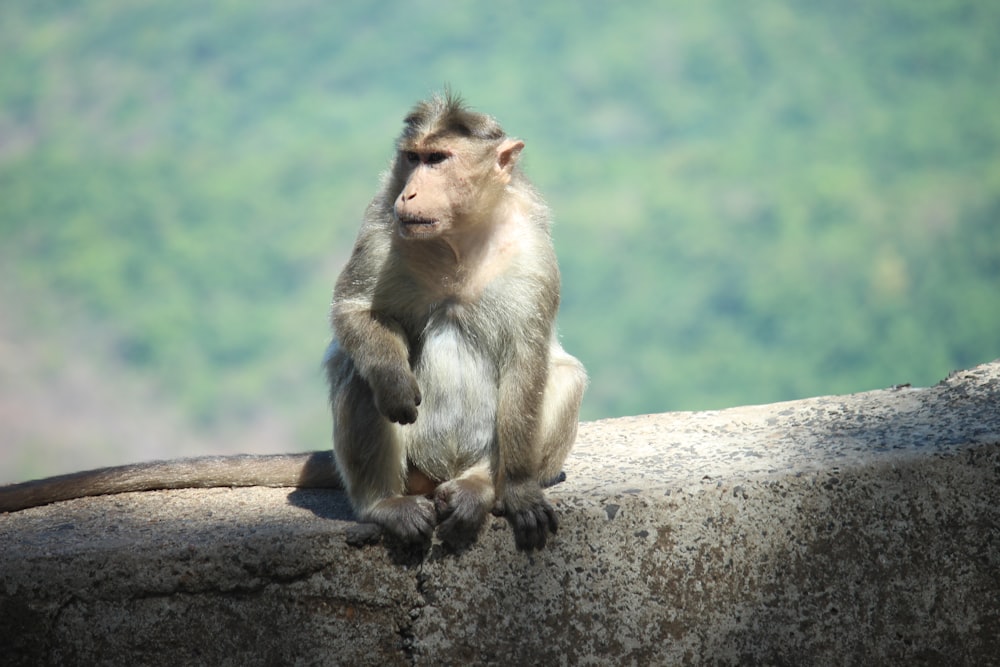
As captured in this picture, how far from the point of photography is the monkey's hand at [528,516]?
11.8 feet

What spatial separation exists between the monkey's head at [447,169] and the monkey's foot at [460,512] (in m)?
0.87

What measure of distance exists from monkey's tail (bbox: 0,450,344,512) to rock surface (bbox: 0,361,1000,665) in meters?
0.57

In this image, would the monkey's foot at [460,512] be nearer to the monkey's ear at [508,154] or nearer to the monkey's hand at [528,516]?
the monkey's hand at [528,516]

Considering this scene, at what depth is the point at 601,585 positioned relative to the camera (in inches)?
143

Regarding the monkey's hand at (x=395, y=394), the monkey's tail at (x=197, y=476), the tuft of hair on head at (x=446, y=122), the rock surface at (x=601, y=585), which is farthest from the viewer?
the monkey's tail at (x=197, y=476)

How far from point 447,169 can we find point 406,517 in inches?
46.9

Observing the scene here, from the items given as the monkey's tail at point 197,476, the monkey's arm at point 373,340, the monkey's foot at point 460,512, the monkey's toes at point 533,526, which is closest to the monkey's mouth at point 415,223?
the monkey's arm at point 373,340

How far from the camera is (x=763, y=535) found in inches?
144

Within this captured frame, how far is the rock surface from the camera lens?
356 centimetres

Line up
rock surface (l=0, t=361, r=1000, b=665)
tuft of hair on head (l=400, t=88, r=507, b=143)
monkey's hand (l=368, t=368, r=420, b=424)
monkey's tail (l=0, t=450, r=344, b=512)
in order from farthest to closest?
monkey's tail (l=0, t=450, r=344, b=512)
tuft of hair on head (l=400, t=88, r=507, b=143)
monkey's hand (l=368, t=368, r=420, b=424)
rock surface (l=0, t=361, r=1000, b=665)

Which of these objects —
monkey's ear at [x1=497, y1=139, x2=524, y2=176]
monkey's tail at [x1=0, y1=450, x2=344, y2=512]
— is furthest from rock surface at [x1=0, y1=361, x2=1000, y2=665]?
monkey's ear at [x1=497, y1=139, x2=524, y2=176]

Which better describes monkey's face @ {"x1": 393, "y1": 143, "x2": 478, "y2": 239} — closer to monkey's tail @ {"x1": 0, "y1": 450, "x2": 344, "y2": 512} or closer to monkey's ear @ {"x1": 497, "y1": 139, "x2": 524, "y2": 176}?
monkey's ear @ {"x1": 497, "y1": 139, "x2": 524, "y2": 176}

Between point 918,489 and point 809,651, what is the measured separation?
65 centimetres

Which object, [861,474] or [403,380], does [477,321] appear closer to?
[403,380]
